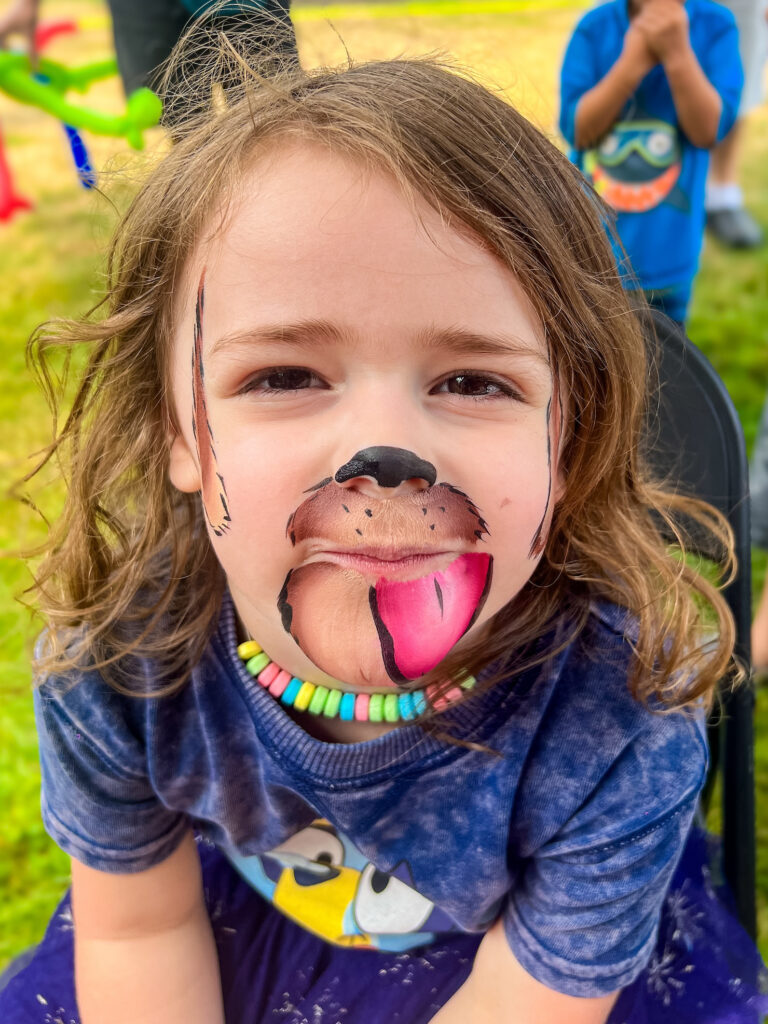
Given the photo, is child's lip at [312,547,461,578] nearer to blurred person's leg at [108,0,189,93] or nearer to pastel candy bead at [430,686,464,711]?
pastel candy bead at [430,686,464,711]

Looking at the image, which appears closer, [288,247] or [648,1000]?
[288,247]

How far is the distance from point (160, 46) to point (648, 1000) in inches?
75.8

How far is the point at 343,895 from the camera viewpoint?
1129mm

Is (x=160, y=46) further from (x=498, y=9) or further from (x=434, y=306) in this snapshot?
(x=498, y=9)

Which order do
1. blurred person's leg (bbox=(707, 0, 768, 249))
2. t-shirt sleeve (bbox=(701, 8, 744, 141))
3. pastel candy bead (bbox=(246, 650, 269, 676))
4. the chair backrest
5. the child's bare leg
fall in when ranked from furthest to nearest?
the child's bare leg
blurred person's leg (bbox=(707, 0, 768, 249))
t-shirt sleeve (bbox=(701, 8, 744, 141))
the chair backrest
pastel candy bead (bbox=(246, 650, 269, 676))

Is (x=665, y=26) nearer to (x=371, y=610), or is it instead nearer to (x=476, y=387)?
(x=476, y=387)

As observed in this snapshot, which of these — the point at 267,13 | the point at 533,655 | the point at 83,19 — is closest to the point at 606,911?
the point at 533,655

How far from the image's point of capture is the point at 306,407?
0.80 meters

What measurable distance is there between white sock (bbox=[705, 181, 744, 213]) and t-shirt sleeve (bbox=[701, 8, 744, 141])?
1761mm

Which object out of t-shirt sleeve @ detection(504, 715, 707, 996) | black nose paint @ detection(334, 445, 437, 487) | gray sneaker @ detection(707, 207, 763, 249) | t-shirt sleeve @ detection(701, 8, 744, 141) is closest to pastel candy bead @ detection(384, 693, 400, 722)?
t-shirt sleeve @ detection(504, 715, 707, 996)

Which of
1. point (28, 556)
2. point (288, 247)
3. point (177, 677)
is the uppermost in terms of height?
point (288, 247)

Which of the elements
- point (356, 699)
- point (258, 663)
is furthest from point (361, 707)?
point (258, 663)

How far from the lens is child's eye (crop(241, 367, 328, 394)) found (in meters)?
0.80

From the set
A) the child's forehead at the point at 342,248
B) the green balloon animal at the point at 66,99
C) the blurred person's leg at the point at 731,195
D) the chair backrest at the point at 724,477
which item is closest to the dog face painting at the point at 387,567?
the child's forehead at the point at 342,248
